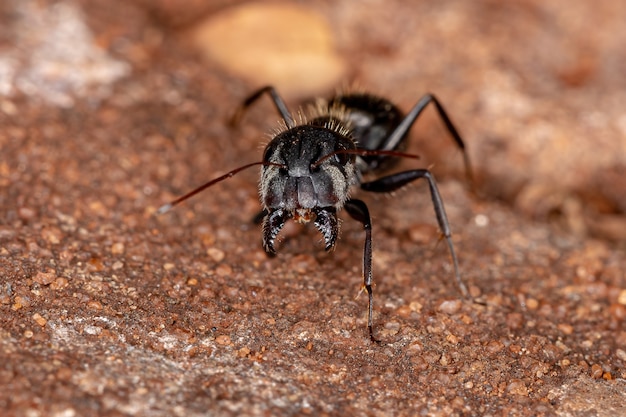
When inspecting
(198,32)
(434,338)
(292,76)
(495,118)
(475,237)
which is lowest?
(434,338)

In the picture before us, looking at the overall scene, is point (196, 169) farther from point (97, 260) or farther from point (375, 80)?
point (375, 80)

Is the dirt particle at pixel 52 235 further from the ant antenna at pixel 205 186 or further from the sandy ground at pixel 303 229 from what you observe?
the ant antenna at pixel 205 186

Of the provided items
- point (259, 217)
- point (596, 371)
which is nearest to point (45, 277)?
point (259, 217)

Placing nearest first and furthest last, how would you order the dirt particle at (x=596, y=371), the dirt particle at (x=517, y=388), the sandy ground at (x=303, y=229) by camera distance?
the sandy ground at (x=303, y=229), the dirt particle at (x=517, y=388), the dirt particle at (x=596, y=371)

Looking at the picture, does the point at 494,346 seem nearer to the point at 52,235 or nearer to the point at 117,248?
the point at 117,248

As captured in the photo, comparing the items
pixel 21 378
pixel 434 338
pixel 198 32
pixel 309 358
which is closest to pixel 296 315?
pixel 309 358

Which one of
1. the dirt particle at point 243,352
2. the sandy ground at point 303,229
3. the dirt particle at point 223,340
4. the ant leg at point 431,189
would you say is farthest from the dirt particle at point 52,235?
the ant leg at point 431,189
